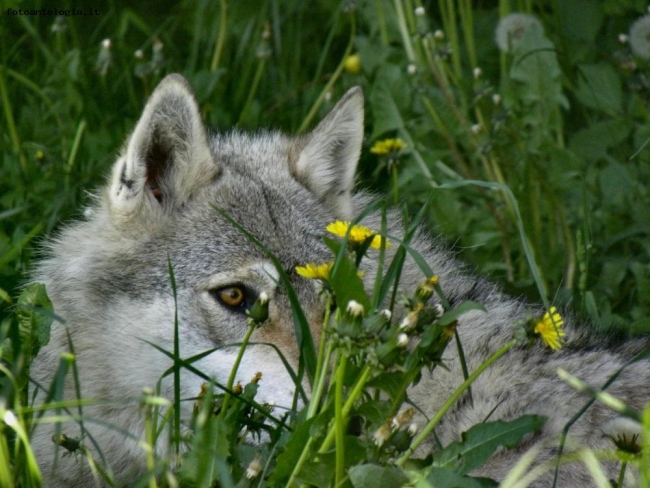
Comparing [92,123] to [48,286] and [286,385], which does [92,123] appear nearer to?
[48,286]

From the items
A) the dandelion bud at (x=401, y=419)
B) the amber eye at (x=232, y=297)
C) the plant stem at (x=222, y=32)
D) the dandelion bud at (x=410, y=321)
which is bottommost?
the amber eye at (x=232, y=297)

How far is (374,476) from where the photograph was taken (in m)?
2.67

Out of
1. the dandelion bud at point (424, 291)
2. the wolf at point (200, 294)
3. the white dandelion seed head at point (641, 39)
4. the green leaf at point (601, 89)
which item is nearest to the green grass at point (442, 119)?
the green leaf at point (601, 89)

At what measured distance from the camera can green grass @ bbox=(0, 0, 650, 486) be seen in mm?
5621

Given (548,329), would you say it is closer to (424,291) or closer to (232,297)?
(424,291)

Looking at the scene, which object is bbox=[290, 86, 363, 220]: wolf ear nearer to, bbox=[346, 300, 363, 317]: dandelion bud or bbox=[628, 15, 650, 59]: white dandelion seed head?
bbox=[346, 300, 363, 317]: dandelion bud

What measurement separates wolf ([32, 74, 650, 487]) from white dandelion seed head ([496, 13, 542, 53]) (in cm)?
217

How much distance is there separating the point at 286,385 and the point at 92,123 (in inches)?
140

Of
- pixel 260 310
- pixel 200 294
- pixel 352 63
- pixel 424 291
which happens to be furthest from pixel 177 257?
pixel 352 63

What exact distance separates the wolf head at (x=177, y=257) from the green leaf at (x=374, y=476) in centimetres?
108

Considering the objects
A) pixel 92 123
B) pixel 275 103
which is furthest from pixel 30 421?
pixel 275 103

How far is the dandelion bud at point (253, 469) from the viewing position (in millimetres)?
2861

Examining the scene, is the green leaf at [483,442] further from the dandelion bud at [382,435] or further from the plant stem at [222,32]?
Result: the plant stem at [222,32]

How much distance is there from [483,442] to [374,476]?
14.6 inches
